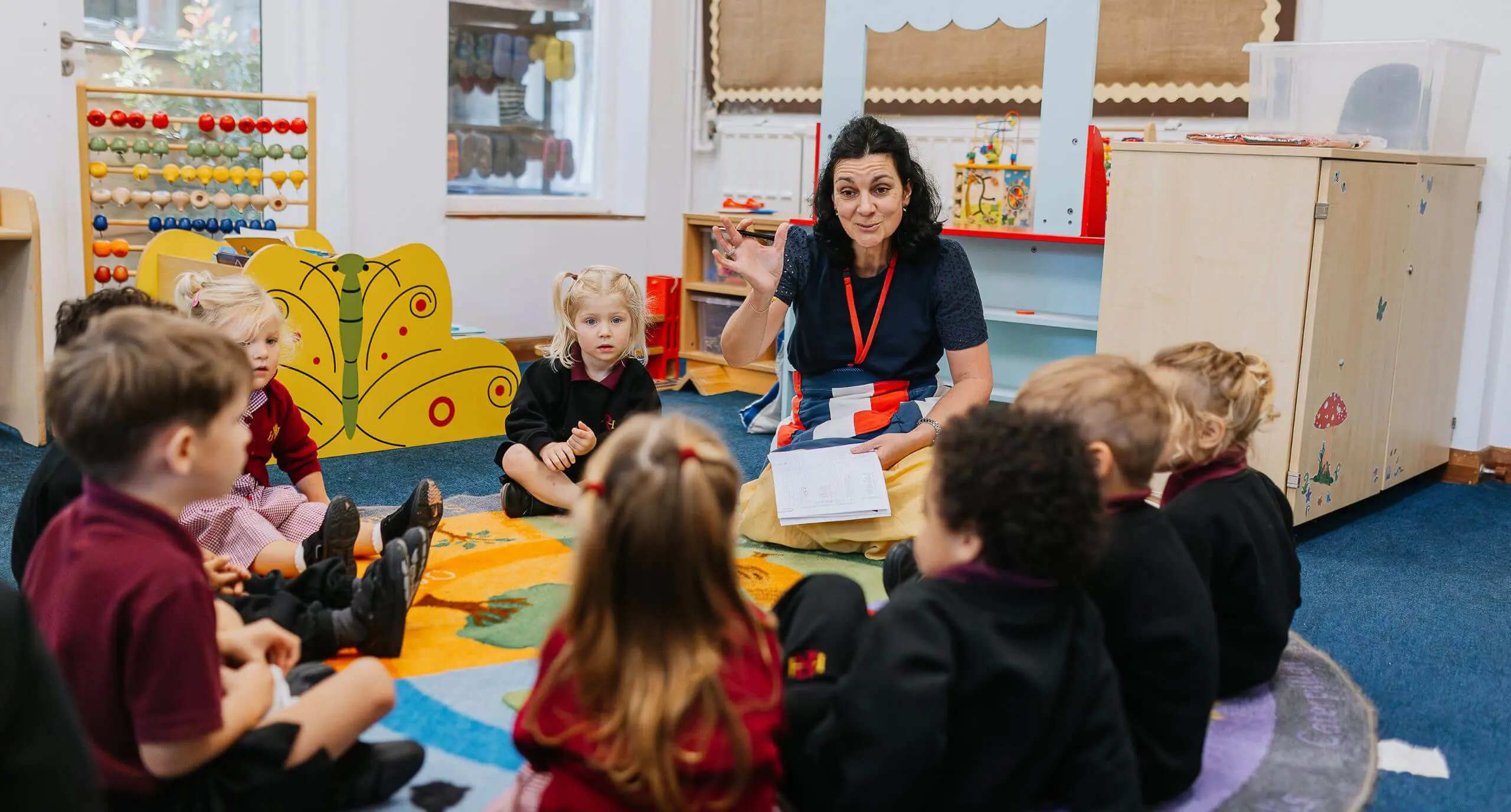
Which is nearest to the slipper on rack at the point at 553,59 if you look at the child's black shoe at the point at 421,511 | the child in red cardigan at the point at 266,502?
the child in red cardigan at the point at 266,502

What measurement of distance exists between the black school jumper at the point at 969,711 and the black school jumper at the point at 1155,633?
0.14 m

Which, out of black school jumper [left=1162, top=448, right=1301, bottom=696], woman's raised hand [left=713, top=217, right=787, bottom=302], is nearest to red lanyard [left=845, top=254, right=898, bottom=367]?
woman's raised hand [left=713, top=217, right=787, bottom=302]

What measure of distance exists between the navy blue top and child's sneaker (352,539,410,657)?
102 centimetres

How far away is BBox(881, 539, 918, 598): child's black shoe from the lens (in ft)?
5.85

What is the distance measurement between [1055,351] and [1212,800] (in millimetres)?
2329

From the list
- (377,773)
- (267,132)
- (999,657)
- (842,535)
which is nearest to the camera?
(999,657)

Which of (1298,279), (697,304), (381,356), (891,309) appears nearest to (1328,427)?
(1298,279)

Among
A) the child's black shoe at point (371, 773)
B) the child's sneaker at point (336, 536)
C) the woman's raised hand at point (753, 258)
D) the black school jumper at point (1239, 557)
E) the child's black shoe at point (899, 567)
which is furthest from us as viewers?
the woman's raised hand at point (753, 258)

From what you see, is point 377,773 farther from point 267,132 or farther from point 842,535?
point 267,132

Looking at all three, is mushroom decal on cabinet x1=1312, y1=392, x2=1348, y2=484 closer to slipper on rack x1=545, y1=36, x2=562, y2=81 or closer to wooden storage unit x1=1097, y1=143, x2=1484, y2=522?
wooden storage unit x1=1097, y1=143, x2=1484, y2=522

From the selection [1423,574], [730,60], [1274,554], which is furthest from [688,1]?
[1274,554]

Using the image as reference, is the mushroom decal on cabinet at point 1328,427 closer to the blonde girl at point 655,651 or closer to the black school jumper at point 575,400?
the black school jumper at point 575,400

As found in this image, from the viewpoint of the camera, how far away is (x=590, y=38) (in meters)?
5.13

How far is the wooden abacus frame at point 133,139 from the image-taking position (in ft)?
11.6
